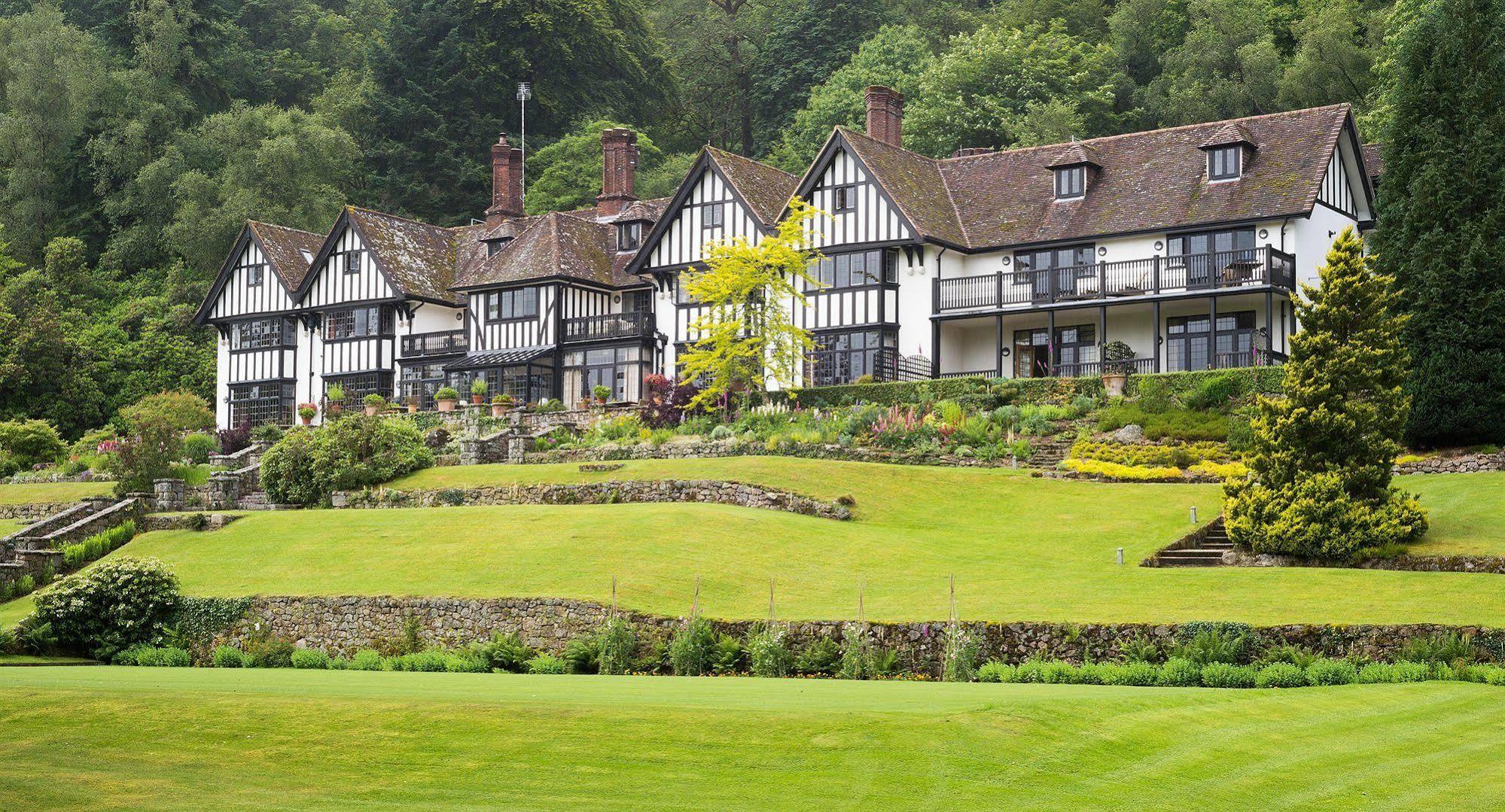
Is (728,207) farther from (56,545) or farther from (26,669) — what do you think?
(26,669)

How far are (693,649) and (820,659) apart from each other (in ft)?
5.80

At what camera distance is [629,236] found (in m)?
57.2

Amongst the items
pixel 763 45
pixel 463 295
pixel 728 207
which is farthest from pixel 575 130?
pixel 728 207

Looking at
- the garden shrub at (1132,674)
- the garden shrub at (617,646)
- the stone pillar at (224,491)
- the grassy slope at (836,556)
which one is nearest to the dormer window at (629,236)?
the stone pillar at (224,491)

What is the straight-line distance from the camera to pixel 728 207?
168 ft

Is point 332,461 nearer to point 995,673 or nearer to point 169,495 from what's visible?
point 169,495

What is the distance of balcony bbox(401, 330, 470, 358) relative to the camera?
186 feet

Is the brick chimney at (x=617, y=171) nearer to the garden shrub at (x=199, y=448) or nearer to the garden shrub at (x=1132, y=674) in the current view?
the garden shrub at (x=199, y=448)

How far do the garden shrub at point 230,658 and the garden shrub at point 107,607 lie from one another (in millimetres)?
2087

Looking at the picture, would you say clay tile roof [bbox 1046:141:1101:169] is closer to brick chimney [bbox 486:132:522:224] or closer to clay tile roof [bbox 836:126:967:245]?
clay tile roof [bbox 836:126:967:245]

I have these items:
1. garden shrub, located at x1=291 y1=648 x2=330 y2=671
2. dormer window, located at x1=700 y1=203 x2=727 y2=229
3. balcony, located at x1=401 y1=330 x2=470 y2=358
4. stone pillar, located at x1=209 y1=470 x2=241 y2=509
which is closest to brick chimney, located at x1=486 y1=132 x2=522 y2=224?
balcony, located at x1=401 y1=330 x2=470 y2=358

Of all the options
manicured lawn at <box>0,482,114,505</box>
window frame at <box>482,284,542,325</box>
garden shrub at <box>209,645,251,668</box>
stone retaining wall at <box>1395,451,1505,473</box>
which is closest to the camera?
garden shrub at <box>209,645,251,668</box>

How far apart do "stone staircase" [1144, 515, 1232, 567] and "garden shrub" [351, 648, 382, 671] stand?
12424mm

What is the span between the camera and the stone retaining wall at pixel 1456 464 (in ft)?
104
